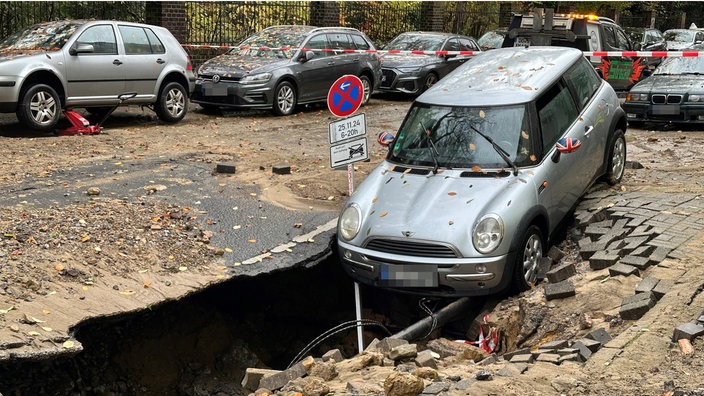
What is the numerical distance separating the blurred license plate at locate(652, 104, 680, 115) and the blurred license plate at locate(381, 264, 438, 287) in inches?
382

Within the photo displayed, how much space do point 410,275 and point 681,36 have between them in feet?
70.9

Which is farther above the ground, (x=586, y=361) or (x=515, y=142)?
(x=515, y=142)

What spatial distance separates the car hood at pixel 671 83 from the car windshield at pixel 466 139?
812 centimetres

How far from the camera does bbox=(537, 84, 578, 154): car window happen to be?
337 inches

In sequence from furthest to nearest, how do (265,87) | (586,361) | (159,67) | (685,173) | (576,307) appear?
(265,87) → (159,67) → (685,173) → (576,307) → (586,361)

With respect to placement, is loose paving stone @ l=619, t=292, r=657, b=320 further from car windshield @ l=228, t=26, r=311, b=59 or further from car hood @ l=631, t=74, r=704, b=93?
car windshield @ l=228, t=26, r=311, b=59

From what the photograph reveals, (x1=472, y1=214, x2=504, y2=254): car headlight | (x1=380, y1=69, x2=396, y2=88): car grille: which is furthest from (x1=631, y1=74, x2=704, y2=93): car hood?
(x1=472, y1=214, x2=504, y2=254): car headlight

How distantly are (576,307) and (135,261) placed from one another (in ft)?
13.4

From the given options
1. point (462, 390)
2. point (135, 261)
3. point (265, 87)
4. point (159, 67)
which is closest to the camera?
point (462, 390)

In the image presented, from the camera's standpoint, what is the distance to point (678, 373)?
17.7 feet

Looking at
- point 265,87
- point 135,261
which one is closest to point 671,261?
point 135,261

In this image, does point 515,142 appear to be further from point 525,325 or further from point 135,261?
point 135,261

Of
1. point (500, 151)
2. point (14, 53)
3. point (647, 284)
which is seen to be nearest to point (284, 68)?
point (14, 53)

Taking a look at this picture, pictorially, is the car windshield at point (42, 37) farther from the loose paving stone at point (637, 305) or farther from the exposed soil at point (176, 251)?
the loose paving stone at point (637, 305)
